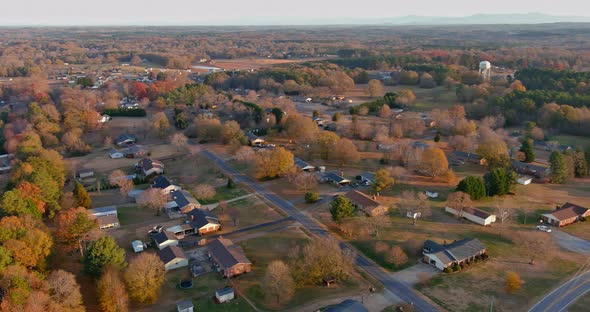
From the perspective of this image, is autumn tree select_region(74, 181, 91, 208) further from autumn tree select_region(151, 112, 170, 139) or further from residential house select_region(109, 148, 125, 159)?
autumn tree select_region(151, 112, 170, 139)

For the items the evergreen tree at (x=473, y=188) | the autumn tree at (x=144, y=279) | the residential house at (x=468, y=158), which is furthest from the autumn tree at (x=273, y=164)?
the residential house at (x=468, y=158)

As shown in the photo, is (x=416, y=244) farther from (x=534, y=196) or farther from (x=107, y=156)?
(x=107, y=156)

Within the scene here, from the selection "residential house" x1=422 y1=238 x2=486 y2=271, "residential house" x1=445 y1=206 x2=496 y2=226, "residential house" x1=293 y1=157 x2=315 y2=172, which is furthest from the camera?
"residential house" x1=293 y1=157 x2=315 y2=172

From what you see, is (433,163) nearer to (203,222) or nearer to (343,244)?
(343,244)

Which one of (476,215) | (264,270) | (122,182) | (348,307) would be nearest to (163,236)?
(264,270)

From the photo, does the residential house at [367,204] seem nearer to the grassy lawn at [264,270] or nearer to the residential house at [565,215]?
the grassy lawn at [264,270]

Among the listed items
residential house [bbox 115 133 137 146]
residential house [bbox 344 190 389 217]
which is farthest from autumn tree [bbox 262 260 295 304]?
residential house [bbox 115 133 137 146]

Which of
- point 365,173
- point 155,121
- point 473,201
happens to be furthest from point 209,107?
point 473,201
